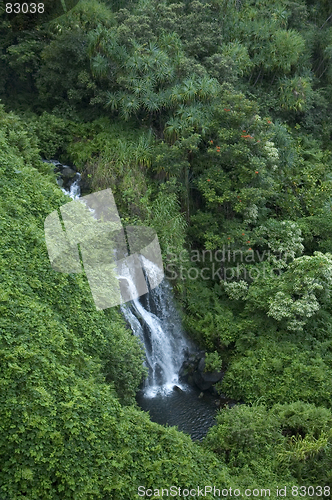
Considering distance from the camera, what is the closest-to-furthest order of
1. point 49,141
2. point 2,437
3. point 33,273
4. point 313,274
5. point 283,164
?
point 2,437 < point 33,273 < point 313,274 < point 49,141 < point 283,164

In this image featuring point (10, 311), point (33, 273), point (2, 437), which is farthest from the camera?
point (33, 273)

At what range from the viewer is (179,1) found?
1339 cm

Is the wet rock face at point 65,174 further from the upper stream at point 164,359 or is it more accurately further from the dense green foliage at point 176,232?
the dense green foliage at point 176,232

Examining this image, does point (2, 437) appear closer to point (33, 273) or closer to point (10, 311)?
point (10, 311)

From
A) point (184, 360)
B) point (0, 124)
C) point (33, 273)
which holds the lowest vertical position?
point (184, 360)

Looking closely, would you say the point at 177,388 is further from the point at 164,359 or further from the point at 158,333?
the point at 158,333

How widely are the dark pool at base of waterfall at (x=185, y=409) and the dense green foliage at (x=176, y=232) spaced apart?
0.63 m

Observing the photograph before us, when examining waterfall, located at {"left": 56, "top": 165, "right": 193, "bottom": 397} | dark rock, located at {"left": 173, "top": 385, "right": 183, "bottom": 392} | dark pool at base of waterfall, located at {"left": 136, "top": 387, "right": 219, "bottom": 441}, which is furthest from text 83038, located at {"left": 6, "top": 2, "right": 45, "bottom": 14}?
dark rock, located at {"left": 173, "top": 385, "right": 183, "bottom": 392}

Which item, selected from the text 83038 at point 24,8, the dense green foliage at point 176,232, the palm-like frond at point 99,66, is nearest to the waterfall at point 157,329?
the dense green foliage at point 176,232

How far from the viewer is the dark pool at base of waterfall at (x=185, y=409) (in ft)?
26.3

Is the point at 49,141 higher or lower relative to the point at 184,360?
higher

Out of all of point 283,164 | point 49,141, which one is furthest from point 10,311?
point 283,164

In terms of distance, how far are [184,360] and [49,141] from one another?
251 inches

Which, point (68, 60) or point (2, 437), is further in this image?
point (68, 60)
